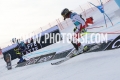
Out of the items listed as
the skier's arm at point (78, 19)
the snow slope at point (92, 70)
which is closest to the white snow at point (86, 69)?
the snow slope at point (92, 70)

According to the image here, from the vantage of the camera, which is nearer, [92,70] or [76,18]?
[92,70]

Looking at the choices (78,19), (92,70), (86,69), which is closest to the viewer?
(92,70)

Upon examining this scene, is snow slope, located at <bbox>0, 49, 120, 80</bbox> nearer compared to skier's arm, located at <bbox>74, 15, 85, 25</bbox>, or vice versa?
snow slope, located at <bbox>0, 49, 120, 80</bbox>

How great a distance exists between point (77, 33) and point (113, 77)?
11.2 ft

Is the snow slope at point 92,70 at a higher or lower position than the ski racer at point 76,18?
lower

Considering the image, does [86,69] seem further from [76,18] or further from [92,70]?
[76,18]

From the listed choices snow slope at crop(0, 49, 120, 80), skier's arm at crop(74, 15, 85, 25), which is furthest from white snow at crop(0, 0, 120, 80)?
skier's arm at crop(74, 15, 85, 25)

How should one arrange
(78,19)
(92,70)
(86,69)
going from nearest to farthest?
(92,70) < (86,69) < (78,19)

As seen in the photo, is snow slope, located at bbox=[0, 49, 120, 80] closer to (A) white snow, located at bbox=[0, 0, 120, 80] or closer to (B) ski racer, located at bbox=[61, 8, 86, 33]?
(A) white snow, located at bbox=[0, 0, 120, 80]

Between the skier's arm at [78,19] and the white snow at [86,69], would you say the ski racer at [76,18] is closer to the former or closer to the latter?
the skier's arm at [78,19]

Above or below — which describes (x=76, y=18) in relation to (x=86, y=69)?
above

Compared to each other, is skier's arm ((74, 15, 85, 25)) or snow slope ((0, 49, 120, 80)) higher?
skier's arm ((74, 15, 85, 25))

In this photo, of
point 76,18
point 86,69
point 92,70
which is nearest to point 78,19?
point 76,18

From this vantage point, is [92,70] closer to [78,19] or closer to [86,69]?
[86,69]
